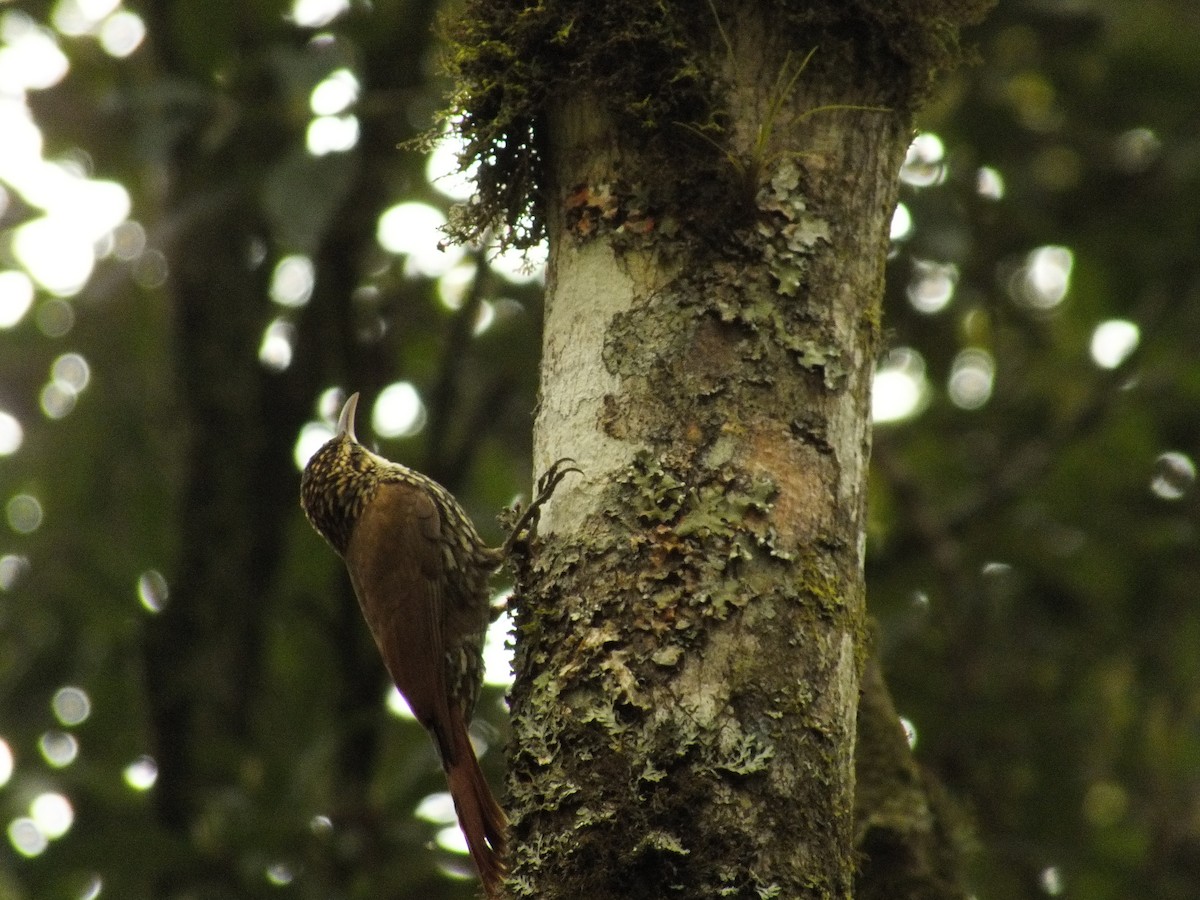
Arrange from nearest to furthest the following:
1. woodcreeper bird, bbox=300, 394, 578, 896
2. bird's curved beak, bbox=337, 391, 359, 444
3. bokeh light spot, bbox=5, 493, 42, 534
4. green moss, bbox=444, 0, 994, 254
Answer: green moss, bbox=444, 0, 994, 254 → woodcreeper bird, bbox=300, 394, 578, 896 → bird's curved beak, bbox=337, 391, 359, 444 → bokeh light spot, bbox=5, 493, 42, 534

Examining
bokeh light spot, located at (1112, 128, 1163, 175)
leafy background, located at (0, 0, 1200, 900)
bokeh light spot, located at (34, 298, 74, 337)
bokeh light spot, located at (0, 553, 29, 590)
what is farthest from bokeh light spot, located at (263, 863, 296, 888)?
bokeh light spot, located at (1112, 128, 1163, 175)

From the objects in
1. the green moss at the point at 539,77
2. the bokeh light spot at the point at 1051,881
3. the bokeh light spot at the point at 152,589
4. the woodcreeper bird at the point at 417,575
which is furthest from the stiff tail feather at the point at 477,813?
the bokeh light spot at the point at 1051,881

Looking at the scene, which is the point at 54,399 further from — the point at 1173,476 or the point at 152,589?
the point at 1173,476

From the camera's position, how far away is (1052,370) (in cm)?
575

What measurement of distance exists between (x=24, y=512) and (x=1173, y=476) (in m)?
4.76

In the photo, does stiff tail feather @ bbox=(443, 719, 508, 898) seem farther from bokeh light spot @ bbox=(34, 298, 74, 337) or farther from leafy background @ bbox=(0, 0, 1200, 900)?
bokeh light spot @ bbox=(34, 298, 74, 337)

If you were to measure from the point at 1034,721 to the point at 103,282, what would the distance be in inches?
148

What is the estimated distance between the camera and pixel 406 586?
3.71 meters

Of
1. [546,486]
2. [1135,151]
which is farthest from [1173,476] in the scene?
[546,486]

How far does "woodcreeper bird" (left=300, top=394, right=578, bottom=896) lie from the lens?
360 cm

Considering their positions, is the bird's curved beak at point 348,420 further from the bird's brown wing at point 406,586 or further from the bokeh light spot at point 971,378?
the bokeh light spot at point 971,378

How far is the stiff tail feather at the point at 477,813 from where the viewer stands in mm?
3012

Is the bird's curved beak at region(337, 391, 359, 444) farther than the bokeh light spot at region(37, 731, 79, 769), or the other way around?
the bokeh light spot at region(37, 731, 79, 769)

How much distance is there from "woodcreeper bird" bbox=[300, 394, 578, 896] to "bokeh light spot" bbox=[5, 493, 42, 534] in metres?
2.86
